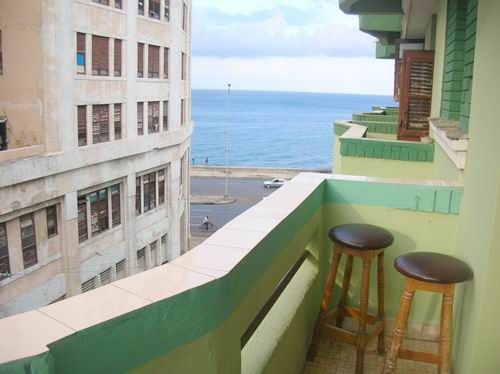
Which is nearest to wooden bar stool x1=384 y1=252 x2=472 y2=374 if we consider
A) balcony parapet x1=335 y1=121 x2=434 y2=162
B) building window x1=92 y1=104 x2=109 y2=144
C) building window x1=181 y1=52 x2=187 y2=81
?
balcony parapet x1=335 y1=121 x2=434 y2=162

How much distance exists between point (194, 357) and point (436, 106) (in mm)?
6522

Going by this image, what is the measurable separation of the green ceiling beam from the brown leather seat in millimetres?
6900

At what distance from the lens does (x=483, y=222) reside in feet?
10.7

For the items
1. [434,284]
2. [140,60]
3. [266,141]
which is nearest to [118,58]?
[140,60]

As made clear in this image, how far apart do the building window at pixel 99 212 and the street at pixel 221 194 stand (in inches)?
475

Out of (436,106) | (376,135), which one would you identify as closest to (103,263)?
(376,135)

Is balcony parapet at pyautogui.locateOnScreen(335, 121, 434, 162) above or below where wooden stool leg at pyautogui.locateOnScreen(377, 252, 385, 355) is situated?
above

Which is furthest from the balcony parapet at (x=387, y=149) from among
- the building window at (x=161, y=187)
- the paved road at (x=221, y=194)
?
the paved road at (x=221, y=194)

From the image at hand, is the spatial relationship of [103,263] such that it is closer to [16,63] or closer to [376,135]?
[16,63]

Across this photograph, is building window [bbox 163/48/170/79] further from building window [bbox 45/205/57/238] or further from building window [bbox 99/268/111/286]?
building window [bbox 99/268/111/286]

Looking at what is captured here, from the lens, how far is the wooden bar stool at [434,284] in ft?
10.8

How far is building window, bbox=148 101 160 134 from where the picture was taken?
23672mm

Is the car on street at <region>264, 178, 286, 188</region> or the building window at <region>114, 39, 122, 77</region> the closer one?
the building window at <region>114, 39, 122, 77</region>

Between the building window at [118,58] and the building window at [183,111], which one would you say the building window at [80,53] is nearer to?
the building window at [118,58]
